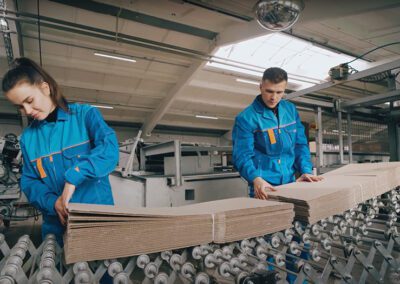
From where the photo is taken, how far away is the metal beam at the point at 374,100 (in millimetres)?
2879

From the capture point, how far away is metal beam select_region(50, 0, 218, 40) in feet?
13.9

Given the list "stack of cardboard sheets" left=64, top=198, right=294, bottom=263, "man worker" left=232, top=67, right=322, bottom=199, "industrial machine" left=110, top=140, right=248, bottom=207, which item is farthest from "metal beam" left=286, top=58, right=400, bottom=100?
"stack of cardboard sheets" left=64, top=198, right=294, bottom=263

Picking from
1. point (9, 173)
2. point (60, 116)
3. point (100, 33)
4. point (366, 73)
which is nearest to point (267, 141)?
point (60, 116)

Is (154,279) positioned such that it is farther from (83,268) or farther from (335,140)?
(335,140)

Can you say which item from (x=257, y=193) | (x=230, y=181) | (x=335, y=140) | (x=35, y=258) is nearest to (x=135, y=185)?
(x=230, y=181)

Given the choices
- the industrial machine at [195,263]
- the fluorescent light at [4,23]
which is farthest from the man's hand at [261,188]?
the fluorescent light at [4,23]

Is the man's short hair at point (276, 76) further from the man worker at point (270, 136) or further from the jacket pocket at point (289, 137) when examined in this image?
the jacket pocket at point (289, 137)

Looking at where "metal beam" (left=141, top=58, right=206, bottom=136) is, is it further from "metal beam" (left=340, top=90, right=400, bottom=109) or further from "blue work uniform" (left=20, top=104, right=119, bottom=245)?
"blue work uniform" (left=20, top=104, right=119, bottom=245)

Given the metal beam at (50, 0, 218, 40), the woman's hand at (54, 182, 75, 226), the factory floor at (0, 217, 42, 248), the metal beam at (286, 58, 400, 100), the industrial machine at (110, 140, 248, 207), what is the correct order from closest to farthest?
the woman's hand at (54, 182, 75, 226), the metal beam at (286, 58, 400, 100), the industrial machine at (110, 140, 248, 207), the factory floor at (0, 217, 42, 248), the metal beam at (50, 0, 218, 40)

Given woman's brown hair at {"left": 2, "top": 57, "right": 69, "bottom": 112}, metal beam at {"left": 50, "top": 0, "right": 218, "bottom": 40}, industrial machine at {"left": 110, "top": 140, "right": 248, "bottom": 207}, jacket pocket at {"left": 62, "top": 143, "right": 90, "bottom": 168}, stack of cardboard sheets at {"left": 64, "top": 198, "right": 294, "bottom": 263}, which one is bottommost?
industrial machine at {"left": 110, "top": 140, "right": 248, "bottom": 207}

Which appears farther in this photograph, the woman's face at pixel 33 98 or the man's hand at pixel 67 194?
the woman's face at pixel 33 98

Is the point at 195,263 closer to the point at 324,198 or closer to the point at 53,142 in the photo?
the point at 324,198

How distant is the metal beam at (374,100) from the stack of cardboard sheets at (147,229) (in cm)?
285

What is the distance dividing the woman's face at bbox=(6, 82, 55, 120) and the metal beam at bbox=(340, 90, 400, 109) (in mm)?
3221
